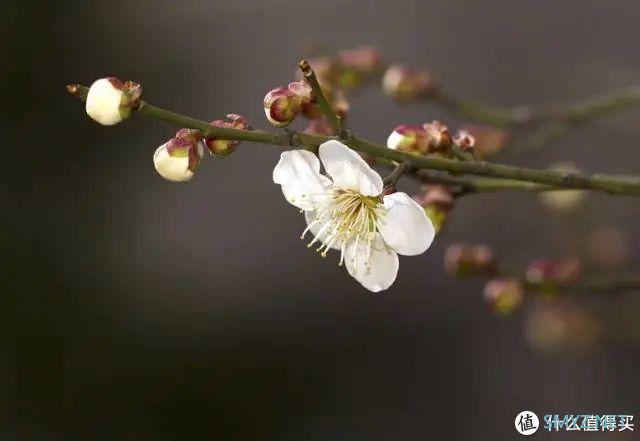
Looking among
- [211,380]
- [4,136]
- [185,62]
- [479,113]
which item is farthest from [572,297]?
[4,136]

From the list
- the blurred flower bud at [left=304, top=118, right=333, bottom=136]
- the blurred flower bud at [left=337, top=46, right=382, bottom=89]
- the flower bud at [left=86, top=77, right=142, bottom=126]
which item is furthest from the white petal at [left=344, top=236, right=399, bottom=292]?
the blurred flower bud at [left=337, top=46, right=382, bottom=89]

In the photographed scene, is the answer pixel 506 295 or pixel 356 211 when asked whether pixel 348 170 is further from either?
pixel 506 295

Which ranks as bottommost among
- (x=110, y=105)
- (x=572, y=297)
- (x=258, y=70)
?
(x=110, y=105)

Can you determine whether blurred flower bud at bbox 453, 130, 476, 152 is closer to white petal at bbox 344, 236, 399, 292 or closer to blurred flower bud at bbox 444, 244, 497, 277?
white petal at bbox 344, 236, 399, 292

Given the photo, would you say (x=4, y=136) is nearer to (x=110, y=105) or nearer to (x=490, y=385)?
(x=490, y=385)

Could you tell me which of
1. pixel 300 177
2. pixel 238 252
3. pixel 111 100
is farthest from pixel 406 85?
pixel 238 252

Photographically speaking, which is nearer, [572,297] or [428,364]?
[572,297]
